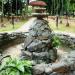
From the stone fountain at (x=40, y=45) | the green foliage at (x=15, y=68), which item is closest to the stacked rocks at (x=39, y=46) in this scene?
the stone fountain at (x=40, y=45)

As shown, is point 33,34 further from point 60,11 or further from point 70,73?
point 60,11

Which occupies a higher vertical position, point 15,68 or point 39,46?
point 15,68

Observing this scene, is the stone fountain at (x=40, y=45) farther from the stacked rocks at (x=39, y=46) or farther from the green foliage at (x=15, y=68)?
the green foliage at (x=15, y=68)

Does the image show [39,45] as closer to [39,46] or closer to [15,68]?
[39,46]

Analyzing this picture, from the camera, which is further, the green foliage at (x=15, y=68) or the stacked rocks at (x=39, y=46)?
the stacked rocks at (x=39, y=46)

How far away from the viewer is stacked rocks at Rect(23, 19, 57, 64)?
23.4 ft

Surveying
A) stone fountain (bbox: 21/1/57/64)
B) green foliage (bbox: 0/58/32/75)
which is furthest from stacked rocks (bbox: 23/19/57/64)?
green foliage (bbox: 0/58/32/75)

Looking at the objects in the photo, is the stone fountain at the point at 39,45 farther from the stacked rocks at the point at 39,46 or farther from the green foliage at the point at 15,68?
the green foliage at the point at 15,68

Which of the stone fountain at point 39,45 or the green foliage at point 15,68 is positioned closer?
the green foliage at point 15,68

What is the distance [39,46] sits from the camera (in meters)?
7.23

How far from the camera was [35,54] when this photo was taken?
7090 mm

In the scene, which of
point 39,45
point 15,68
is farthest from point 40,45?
point 15,68

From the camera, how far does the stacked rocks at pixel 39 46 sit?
7.13m

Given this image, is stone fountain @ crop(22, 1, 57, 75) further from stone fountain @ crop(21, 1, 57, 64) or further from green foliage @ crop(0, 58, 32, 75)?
green foliage @ crop(0, 58, 32, 75)
